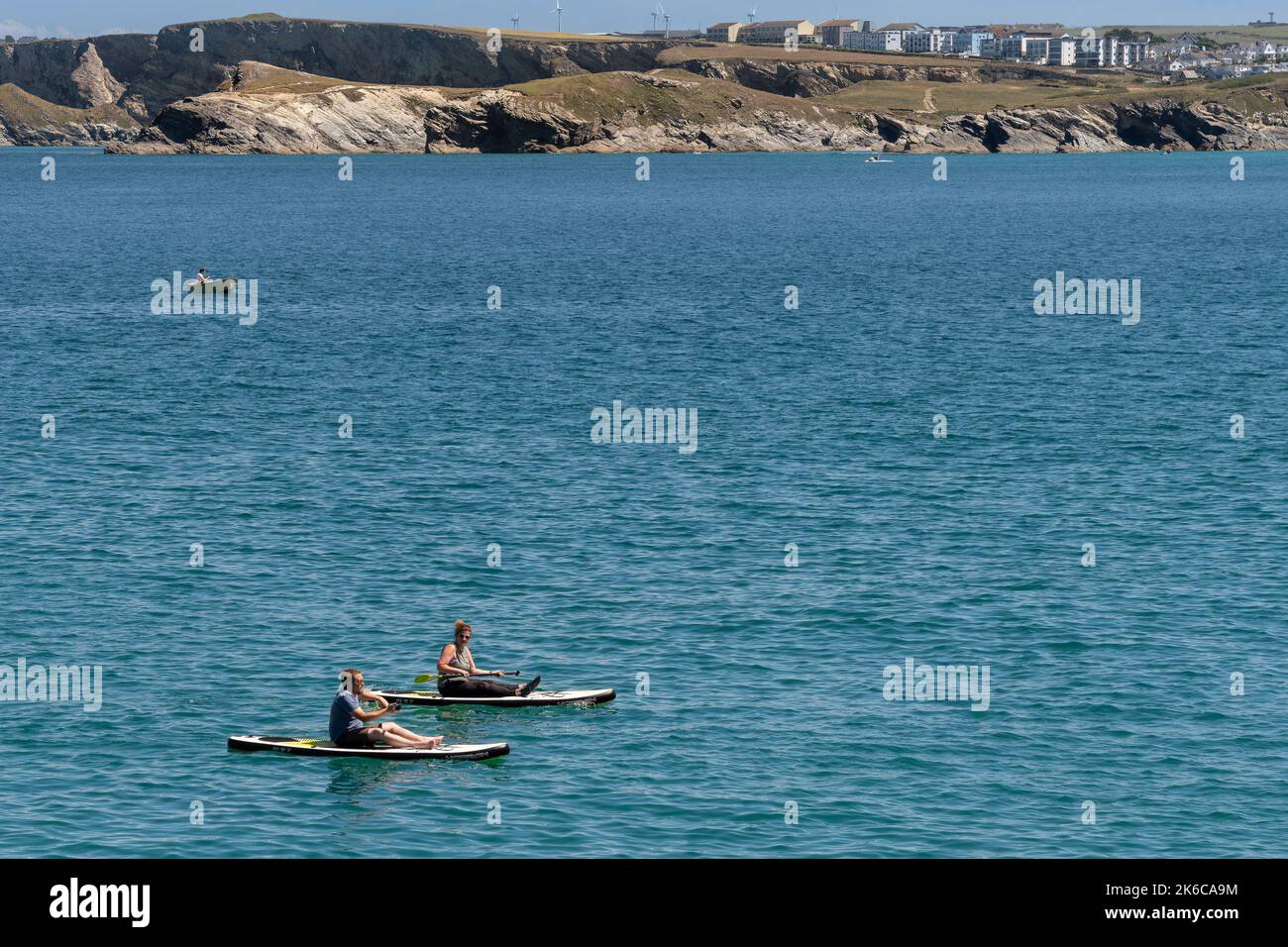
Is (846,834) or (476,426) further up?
(476,426)

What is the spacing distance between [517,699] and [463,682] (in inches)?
54.9

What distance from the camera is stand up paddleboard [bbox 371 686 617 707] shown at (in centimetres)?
4044

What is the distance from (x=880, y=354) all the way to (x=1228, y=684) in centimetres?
5757

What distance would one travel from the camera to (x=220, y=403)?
270 feet

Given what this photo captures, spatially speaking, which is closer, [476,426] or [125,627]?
[125,627]

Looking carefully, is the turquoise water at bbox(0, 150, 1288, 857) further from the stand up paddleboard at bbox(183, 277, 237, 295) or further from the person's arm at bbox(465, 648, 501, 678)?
the stand up paddleboard at bbox(183, 277, 237, 295)

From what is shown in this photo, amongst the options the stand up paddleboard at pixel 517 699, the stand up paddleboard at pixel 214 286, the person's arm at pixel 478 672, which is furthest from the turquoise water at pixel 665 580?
the stand up paddleboard at pixel 214 286

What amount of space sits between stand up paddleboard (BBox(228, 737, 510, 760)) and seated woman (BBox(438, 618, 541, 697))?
300cm

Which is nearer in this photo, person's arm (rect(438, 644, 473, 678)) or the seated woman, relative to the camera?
the seated woman

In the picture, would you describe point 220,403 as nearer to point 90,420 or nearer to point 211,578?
point 90,420
